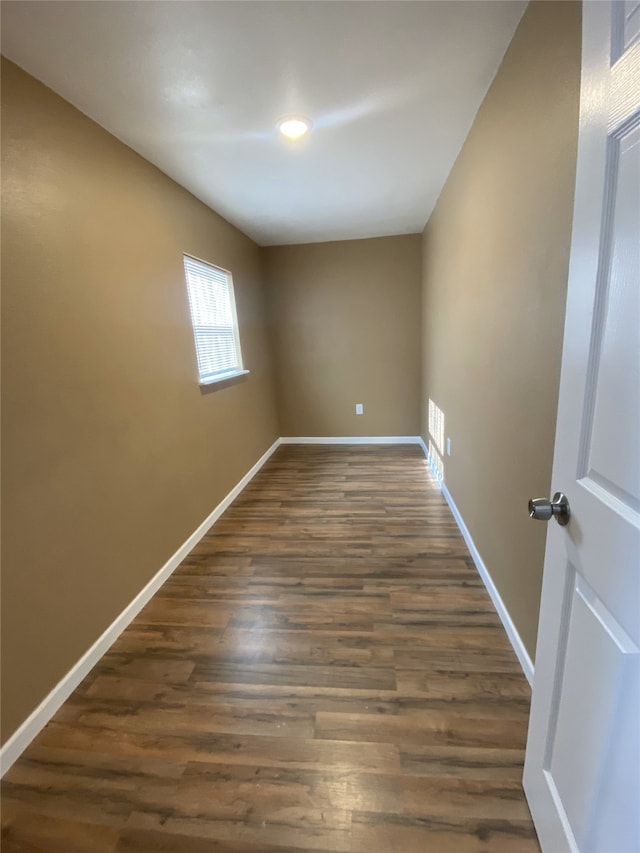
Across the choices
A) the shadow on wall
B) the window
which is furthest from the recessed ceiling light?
the shadow on wall

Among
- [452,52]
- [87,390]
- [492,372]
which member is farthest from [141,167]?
[492,372]

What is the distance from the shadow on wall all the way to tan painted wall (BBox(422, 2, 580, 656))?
701 mm

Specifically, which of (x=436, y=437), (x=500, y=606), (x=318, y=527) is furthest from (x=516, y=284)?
(x=436, y=437)

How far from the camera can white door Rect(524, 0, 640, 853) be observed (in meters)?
0.59

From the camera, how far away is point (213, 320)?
3.07 metres

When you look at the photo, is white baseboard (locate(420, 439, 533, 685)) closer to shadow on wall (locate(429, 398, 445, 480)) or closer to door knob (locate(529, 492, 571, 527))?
shadow on wall (locate(429, 398, 445, 480))

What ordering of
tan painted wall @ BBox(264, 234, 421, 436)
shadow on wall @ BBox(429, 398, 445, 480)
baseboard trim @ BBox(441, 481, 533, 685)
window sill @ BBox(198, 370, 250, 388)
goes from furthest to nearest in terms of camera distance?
tan painted wall @ BBox(264, 234, 421, 436) < shadow on wall @ BBox(429, 398, 445, 480) < window sill @ BBox(198, 370, 250, 388) < baseboard trim @ BBox(441, 481, 533, 685)

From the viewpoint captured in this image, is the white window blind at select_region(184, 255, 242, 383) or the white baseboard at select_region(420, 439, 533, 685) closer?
the white baseboard at select_region(420, 439, 533, 685)

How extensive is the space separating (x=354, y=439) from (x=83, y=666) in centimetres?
347

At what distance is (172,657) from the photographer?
1662 mm

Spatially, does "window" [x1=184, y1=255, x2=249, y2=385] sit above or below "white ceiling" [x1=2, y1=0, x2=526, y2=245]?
below

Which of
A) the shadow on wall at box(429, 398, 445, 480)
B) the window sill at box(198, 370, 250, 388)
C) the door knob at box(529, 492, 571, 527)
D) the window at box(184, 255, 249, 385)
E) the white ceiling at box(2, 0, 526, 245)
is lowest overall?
the shadow on wall at box(429, 398, 445, 480)

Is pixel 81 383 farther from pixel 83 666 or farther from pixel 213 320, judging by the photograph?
pixel 213 320

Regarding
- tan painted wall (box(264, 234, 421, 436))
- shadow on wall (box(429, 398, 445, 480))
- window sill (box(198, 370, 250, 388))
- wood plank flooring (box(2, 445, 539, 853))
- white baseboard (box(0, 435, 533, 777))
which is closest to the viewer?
wood plank flooring (box(2, 445, 539, 853))
